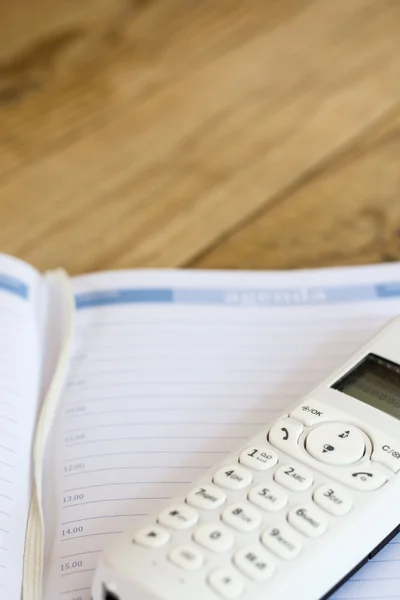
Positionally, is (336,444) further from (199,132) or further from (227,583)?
(199,132)

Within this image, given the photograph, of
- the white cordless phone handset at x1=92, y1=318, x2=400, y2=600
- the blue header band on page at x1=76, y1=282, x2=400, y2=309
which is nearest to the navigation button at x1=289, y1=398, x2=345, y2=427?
the white cordless phone handset at x1=92, y1=318, x2=400, y2=600

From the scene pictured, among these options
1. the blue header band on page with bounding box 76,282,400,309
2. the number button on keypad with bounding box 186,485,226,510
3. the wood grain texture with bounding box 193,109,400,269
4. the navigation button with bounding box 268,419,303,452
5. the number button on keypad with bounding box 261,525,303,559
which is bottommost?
the number button on keypad with bounding box 261,525,303,559

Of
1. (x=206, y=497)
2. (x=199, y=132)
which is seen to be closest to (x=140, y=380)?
(x=206, y=497)

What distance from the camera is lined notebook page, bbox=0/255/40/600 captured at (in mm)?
385

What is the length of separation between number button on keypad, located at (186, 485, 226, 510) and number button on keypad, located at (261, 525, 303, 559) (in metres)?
0.02

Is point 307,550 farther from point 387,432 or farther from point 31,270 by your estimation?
point 31,270

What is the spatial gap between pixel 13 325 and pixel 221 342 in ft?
0.37

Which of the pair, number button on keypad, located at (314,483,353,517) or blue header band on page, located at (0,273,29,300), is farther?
blue header band on page, located at (0,273,29,300)

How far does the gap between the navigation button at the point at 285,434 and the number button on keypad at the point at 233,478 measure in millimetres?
21

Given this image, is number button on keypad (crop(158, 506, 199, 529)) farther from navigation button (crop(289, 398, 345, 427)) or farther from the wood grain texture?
the wood grain texture

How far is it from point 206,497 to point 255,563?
0.13 ft

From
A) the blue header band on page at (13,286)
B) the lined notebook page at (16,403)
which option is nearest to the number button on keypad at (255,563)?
the lined notebook page at (16,403)

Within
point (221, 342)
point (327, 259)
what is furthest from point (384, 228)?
point (221, 342)

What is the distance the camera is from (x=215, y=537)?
0.33 m
